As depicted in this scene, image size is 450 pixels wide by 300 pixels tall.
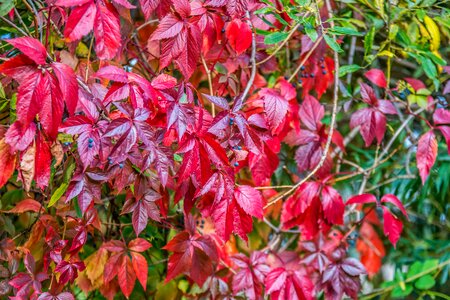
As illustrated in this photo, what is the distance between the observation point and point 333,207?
1.44 m

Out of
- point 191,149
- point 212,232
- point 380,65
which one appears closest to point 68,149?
point 191,149

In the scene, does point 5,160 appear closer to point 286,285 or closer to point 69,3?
point 69,3

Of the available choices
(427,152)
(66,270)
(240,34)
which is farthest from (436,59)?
(66,270)

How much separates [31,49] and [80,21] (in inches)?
3.3

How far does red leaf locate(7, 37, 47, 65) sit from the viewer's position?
0.84m

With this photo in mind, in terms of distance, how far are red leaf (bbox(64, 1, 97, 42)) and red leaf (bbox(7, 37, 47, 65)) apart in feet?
0.15

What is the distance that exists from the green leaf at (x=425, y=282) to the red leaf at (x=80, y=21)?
148 centimetres

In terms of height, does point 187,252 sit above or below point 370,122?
below

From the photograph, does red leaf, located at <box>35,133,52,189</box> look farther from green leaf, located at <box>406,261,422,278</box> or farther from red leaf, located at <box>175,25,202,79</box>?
green leaf, located at <box>406,261,422,278</box>

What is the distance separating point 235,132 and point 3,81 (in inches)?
18.6

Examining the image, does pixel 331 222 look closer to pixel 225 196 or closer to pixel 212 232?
pixel 212 232

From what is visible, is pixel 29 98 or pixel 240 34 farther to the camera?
pixel 240 34

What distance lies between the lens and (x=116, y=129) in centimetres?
95

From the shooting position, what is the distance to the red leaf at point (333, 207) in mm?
1435
